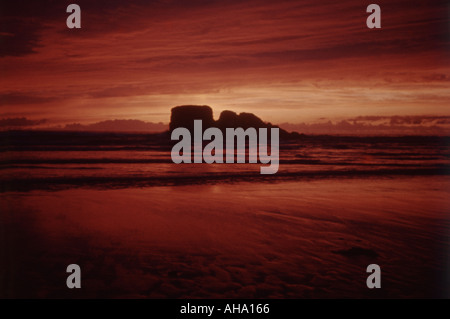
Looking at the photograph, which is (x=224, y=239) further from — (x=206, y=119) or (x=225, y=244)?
(x=206, y=119)

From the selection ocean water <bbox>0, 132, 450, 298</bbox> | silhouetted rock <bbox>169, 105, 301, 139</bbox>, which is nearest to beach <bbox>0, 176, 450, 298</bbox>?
ocean water <bbox>0, 132, 450, 298</bbox>

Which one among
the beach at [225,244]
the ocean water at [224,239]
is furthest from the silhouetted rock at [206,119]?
the beach at [225,244]

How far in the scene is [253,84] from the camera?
8.98 meters

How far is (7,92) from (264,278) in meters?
3.86

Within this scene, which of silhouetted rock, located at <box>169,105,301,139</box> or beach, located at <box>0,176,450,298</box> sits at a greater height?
silhouetted rock, located at <box>169,105,301,139</box>

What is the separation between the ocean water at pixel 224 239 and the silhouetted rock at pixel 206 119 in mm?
20751

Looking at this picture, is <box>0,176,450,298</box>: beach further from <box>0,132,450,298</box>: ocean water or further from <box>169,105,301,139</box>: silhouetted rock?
<box>169,105,301,139</box>: silhouetted rock

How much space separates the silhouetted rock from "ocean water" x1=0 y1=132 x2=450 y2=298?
2075 cm

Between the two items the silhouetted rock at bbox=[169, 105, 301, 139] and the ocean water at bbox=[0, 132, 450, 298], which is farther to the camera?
the silhouetted rock at bbox=[169, 105, 301, 139]

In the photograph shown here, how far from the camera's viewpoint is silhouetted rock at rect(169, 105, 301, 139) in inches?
1127
